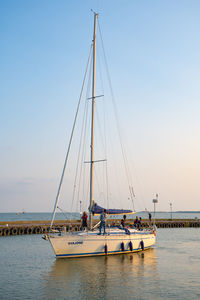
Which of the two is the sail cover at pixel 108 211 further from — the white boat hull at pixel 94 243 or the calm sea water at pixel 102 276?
the calm sea water at pixel 102 276

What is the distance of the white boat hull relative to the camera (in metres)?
27.0

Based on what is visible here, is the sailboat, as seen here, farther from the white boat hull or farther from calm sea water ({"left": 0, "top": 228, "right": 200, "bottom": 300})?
calm sea water ({"left": 0, "top": 228, "right": 200, "bottom": 300})

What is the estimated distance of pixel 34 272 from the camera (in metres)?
23.3

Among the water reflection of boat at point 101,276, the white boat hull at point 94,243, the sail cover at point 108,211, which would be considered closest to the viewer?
the water reflection of boat at point 101,276

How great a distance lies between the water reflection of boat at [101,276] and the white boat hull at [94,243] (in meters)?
0.65

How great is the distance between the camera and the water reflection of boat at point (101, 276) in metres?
18.1

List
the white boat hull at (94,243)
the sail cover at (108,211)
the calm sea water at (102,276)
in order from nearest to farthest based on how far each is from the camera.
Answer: the calm sea water at (102,276) < the white boat hull at (94,243) < the sail cover at (108,211)

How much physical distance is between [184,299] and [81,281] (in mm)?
6933

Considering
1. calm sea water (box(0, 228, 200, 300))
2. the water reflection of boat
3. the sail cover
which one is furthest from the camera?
the sail cover

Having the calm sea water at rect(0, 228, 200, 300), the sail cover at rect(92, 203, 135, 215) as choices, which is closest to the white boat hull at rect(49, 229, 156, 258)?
the calm sea water at rect(0, 228, 200, 300)

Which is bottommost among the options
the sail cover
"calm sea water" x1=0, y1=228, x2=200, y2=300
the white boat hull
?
"calm sea water" x1=0, y1=228, x2=200, y2=300

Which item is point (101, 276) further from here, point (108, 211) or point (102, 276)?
point (108, 211)

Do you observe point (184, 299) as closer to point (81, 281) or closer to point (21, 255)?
point (81, 281)

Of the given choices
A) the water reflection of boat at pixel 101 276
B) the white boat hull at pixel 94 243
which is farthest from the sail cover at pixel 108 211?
the water reflection of boat at pixel 101 276
